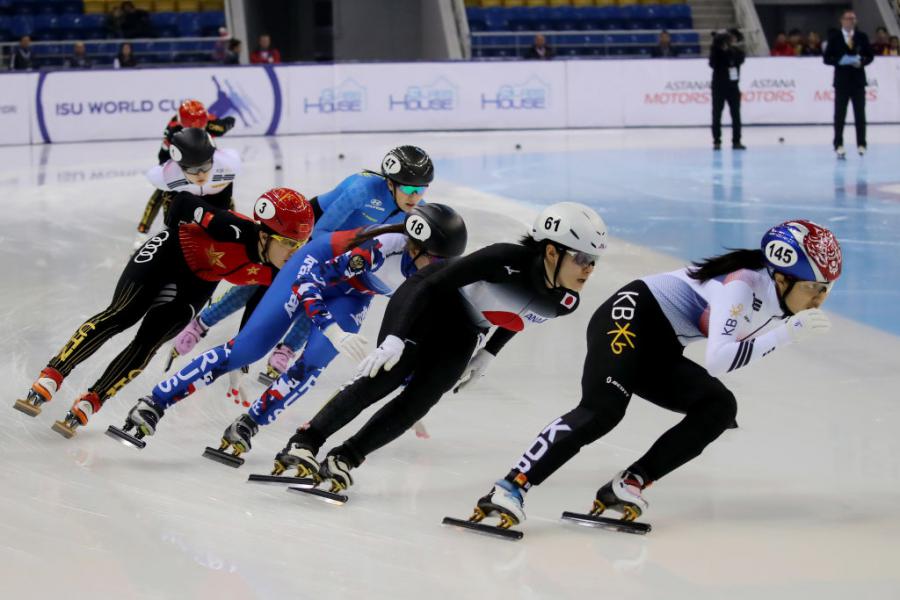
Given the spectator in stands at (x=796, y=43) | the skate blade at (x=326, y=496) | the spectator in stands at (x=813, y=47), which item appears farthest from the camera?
the spectator in stands at (x=796, y=43)

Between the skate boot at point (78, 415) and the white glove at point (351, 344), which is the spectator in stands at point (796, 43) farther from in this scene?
the white glove at point (351, 344)

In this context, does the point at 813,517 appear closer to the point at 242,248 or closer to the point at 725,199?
the point at 242,248

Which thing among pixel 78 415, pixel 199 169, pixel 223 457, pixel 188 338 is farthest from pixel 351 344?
pixel 199 169

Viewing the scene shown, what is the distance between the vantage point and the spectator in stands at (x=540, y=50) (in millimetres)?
20391

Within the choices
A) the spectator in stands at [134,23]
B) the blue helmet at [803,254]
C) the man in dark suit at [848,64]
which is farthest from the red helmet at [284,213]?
the spectator in stands at [134,23]

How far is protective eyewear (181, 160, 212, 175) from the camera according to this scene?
588 centimetres

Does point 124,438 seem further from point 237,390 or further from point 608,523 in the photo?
point 608,523

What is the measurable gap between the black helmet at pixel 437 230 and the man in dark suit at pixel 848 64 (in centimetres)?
1118

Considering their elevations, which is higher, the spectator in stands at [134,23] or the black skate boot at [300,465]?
the spectator in stands at [134,23]

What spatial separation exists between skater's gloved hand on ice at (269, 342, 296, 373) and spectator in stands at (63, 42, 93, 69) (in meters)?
15.5

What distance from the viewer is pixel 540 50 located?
20.4m

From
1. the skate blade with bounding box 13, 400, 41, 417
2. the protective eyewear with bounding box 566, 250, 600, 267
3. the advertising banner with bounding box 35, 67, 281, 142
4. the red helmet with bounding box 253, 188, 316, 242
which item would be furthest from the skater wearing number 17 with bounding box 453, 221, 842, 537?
the advertising banner with bounding box 35, 67, 281, 142

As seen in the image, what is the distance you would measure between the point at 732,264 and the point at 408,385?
1.12m

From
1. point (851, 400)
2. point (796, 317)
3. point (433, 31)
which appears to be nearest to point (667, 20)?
point (433, 31)
